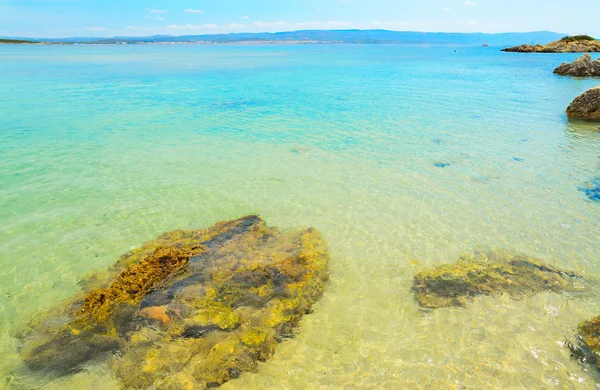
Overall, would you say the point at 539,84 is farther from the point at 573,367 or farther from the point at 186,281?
the point at 186,281

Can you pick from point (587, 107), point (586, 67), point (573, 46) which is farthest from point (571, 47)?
point (587, 107)

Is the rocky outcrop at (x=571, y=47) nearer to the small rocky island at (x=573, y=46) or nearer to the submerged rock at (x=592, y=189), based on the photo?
the small rocky island at (x=573, y=46)

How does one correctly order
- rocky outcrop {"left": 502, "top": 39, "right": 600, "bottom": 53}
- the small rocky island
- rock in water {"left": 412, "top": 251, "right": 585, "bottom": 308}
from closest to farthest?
rock in water {"left": 412, "top": 251, "right": 585, "bottom": 308}
rocky outcrop {"left": 502, "top": 39, "right": 600, "bottom": 53}
the small rocky island

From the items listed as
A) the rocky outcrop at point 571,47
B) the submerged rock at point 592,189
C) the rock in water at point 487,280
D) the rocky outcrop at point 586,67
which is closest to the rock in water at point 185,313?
the rock in water at point 487,280

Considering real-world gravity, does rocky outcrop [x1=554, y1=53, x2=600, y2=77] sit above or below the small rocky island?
below

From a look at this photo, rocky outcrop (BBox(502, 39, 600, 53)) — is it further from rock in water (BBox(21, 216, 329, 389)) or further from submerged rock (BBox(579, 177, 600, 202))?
rock in water (BBox(21, 216, 329, 389))

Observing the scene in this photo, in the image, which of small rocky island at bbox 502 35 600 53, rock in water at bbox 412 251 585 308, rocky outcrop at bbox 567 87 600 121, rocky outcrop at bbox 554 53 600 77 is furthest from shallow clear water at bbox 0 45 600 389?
small rocky island at bbox 502 35 600 53
